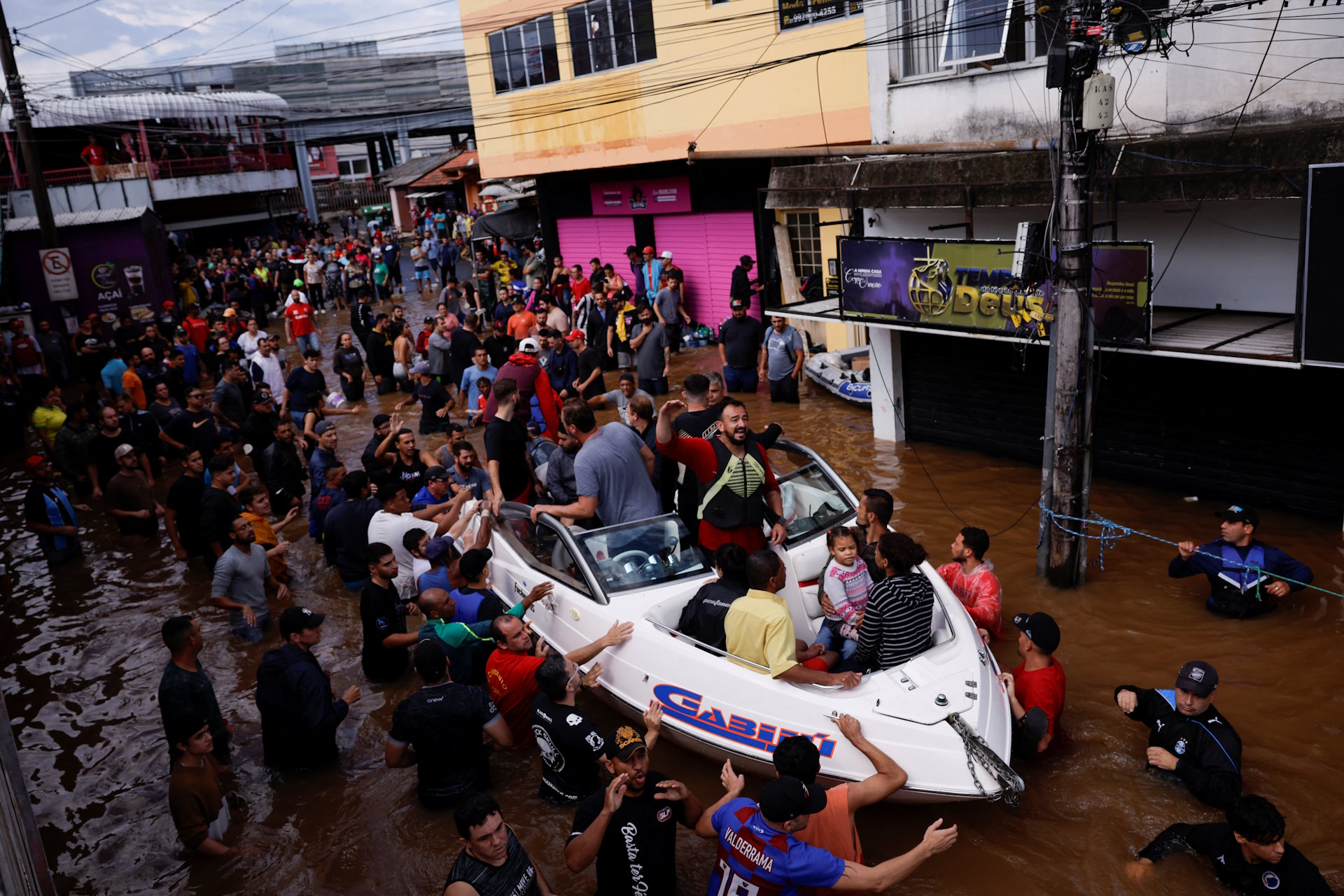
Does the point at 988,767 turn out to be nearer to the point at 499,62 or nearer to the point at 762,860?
the point at 762,860

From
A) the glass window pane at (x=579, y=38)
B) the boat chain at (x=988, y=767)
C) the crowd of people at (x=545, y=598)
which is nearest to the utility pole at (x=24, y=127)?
the crowd of people at (x=545, y=598)

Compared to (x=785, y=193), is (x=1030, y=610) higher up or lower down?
lower down

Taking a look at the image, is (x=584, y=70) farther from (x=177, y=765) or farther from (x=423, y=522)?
(x=177, y=765)

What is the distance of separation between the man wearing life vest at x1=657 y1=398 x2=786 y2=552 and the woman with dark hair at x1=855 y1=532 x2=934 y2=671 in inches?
48.0

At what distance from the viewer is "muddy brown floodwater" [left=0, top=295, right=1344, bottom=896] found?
546 centimetres

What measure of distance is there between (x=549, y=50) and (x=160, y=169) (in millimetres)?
27460

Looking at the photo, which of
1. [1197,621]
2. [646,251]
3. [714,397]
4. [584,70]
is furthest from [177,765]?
[584,70]

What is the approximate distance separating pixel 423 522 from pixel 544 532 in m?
1.39

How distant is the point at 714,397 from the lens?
989 centimetres

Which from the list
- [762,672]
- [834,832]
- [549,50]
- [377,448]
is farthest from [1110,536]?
[549,50]

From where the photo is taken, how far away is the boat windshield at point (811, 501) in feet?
24.3

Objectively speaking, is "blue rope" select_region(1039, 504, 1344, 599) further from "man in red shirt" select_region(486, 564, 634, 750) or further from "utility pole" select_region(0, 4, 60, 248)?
"utility pole" select_region(0, 4, 60, 248)

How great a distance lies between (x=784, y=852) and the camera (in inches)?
157

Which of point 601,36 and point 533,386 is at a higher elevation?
point 601,36
